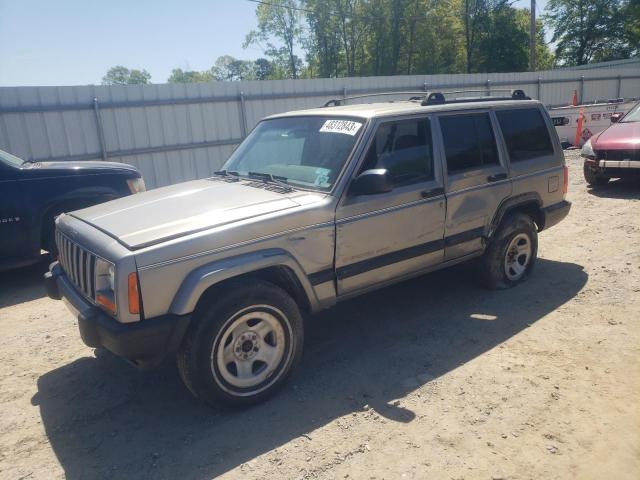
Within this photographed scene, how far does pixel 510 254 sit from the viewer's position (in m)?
5.26

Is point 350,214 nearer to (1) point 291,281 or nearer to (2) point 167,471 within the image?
(1) point 291,281

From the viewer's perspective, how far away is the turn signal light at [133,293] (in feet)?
9.40

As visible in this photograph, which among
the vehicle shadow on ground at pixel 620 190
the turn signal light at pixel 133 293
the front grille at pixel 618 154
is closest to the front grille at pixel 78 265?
the turn signal light at pixel 133 293

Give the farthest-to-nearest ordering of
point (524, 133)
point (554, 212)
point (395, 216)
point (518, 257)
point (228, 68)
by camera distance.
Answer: point (228, 68), point (554, 212), point (518, 257), point (524, 133), point (395, 216)

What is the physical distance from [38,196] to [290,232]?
4095 millimetres

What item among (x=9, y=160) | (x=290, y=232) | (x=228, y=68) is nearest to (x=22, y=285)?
(x=9, y=160)

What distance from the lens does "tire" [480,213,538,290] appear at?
16.4 ft

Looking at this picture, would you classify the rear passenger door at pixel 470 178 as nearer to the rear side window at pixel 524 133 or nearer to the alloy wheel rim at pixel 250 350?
the rear side window at pixel 524 133

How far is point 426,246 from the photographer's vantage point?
4297mm

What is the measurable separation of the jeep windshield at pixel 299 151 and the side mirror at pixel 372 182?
216mm

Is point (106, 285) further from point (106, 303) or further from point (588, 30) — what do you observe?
point (588, 30)

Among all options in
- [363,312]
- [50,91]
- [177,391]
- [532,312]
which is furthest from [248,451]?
[50,91]

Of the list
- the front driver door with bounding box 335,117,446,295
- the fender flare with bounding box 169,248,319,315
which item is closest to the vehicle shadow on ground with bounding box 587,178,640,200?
the front driver door with bounding box 335,117,446,295

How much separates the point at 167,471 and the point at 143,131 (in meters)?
8.54
